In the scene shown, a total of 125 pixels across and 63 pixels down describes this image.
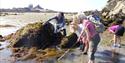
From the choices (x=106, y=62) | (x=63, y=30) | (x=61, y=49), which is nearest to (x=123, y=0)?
(x=63, y=30)

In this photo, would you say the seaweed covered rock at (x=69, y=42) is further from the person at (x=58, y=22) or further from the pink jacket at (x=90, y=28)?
the pink jacket at (x=90, y=28)

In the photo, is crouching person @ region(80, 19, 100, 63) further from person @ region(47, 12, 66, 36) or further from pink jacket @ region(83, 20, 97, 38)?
person @ region(47, 12, 66, 36)

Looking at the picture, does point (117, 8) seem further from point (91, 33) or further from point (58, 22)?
point (91, 33)

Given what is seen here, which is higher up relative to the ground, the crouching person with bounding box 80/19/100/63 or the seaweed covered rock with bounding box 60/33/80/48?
the crouching person with bounding box 80/19/100/63

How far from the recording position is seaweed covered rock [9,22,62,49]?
1652 cm

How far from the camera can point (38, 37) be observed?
16609 mm

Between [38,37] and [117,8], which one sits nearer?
[38,37]

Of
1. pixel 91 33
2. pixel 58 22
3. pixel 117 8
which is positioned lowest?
pixel 117 8

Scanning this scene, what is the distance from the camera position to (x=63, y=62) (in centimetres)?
1302

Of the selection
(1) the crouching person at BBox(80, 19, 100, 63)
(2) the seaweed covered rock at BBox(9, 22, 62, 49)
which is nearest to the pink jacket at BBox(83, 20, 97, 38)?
(1) the crouching person at BBox(80, 19, 100, 63)

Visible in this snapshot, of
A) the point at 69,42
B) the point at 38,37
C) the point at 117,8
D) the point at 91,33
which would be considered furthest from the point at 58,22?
the point at 117,8

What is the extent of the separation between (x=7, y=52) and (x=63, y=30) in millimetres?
4375

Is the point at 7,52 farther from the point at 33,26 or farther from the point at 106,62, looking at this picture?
the point at 106,62

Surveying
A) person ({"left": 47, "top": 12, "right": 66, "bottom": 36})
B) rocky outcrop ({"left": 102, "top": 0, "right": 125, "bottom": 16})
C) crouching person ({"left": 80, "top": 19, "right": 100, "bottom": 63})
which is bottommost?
rocky outcrop ({"left": 102, "top": 0, "right": 125, "bottom": 16})
